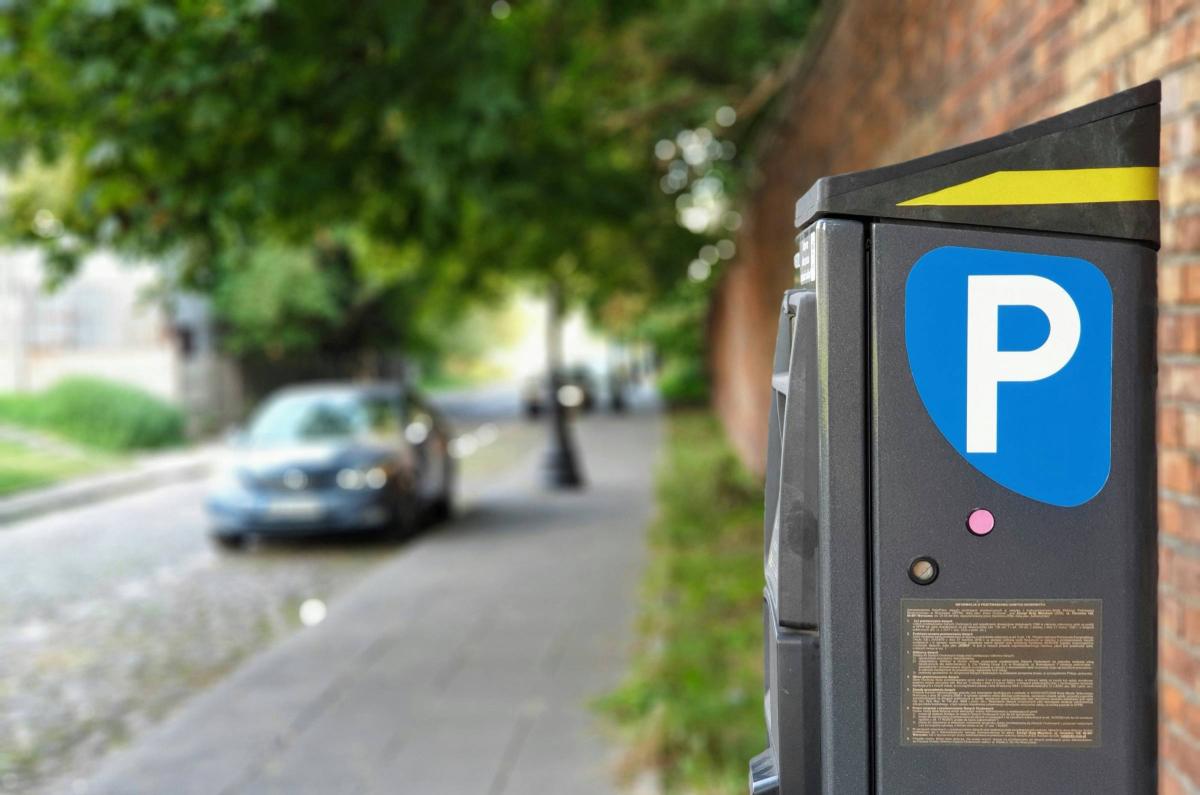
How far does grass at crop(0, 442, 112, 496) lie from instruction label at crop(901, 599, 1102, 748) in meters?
14.5

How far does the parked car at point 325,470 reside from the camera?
10664mm

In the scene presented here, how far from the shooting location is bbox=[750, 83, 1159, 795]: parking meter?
177cm

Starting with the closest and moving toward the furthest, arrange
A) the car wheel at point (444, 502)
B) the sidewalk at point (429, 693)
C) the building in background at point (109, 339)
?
the sidewalk at point (429, 693), the car wheel at point (444, 502), the building in background at point (109, 339)

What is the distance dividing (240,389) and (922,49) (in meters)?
26.2

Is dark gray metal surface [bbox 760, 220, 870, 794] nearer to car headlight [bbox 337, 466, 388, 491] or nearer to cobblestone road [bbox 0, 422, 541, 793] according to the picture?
cobblestone road [bbox 0, 422, 541, 793]

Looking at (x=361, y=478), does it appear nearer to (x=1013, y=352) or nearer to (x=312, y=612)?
(x=312, y=612)

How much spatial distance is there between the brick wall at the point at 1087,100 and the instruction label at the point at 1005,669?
30.3 inches

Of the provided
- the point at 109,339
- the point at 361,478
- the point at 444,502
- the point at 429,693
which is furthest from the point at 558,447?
the point at 109,339

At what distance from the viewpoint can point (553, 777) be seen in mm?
4781

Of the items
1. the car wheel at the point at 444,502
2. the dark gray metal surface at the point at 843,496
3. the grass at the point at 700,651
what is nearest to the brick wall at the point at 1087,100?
the dark gray metal surface at the point at 843,496

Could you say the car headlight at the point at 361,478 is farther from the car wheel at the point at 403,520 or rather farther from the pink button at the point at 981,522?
the pink button at the point at 981,522

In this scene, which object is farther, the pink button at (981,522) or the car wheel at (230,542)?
the car wheel at (230,542)

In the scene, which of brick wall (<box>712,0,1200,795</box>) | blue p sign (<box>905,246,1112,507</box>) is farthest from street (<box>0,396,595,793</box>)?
blue p sign (<box>905,246,1112,507</box>)

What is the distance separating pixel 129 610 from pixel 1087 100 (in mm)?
7675
